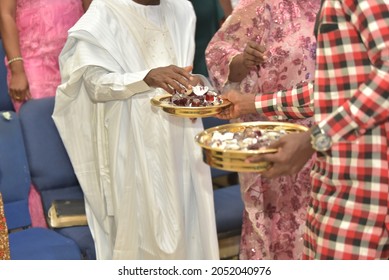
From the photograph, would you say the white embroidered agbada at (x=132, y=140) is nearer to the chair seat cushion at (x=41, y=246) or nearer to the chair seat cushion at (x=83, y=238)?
the chair seat cushion at (x=83, y=238)

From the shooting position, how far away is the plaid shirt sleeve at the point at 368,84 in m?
1.56

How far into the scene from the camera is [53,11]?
3.31m

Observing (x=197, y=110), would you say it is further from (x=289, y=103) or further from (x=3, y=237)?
(x=3, y=237)

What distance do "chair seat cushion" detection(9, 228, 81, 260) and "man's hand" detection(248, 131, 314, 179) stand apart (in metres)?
1.28

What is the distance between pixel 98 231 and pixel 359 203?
5.02 ft

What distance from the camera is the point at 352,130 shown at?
5.40 ft

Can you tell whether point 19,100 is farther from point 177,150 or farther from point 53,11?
point 177,150

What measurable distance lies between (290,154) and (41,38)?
1963 millimetres

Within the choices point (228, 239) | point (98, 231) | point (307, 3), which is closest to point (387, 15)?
point (307, 3)

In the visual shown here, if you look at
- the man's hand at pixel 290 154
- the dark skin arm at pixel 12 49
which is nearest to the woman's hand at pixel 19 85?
the dark skin arm at pixel 12 49

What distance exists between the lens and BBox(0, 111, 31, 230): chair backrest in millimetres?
2996

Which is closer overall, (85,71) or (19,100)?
(85,71)

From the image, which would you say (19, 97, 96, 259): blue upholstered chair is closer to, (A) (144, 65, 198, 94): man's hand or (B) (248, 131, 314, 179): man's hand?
(A) (144, 65, 198, 94): man's hand

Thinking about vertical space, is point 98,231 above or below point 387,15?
below
